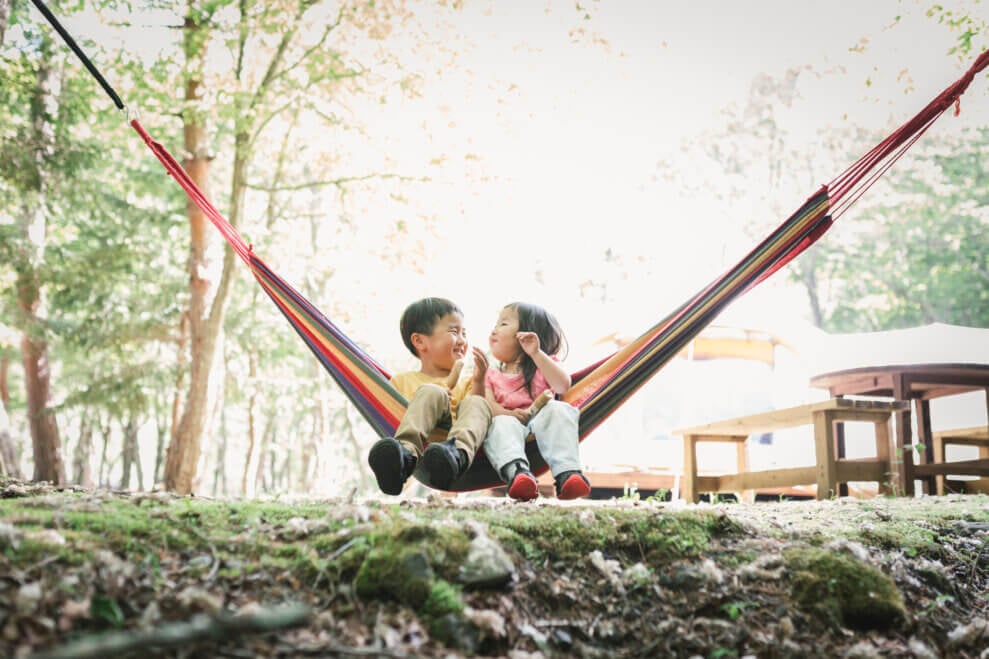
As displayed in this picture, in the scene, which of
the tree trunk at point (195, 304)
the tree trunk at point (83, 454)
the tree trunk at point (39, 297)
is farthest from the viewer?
the tree trunk at point (83, 454)

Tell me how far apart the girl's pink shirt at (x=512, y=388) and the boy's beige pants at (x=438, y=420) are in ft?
0.62

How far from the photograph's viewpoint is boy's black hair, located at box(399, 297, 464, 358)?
2.64 meters

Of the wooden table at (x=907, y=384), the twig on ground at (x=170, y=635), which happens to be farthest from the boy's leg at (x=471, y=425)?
the wooden table at (x=907, y=384)

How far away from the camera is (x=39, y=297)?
558 centimetres

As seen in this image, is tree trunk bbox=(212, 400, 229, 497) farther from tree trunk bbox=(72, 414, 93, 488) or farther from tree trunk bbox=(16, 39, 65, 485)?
tree trunk bbox=(16, 39, 65, 485)

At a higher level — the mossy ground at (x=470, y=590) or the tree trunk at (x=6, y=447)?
the tree trunk at (x=6, y=447)

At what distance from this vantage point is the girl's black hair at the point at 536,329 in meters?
2.53

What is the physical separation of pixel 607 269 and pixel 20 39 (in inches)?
283

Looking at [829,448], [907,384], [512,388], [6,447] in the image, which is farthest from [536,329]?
[6,447]

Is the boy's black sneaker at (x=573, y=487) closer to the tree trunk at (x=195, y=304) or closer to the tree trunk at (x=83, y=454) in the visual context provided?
the tree trunk at (x=195, y=304)

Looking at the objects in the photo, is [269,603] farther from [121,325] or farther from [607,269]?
[607,269]

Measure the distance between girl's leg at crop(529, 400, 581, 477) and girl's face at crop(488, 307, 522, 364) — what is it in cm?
31

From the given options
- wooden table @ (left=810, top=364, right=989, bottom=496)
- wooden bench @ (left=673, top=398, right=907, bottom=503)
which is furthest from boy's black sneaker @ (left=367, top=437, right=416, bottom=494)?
wooden table @ (left=810, top=364, right=989, bottom=496)

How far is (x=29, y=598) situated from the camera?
1.02 m
